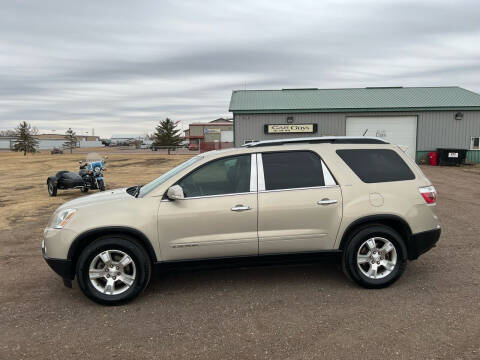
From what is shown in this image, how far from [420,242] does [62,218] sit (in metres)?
4.23

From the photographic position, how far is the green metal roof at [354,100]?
23.9 m

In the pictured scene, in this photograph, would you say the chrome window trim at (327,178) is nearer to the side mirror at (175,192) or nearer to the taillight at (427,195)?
the taillight at (427,195)

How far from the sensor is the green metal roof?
23.9 metres

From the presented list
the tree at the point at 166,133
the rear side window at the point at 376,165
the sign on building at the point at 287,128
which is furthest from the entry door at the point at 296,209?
the tree at the point at 166,133

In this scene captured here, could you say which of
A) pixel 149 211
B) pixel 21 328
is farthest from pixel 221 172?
pixel 21 328

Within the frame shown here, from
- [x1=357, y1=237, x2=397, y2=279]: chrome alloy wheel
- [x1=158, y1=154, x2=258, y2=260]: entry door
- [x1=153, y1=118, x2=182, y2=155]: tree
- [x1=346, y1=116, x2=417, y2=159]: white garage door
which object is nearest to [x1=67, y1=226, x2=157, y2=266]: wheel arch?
[x1=158, y1=154, x2=258, y2=260]: entry door

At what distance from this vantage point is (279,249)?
4262 mm

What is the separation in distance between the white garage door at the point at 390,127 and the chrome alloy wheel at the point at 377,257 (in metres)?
20.7

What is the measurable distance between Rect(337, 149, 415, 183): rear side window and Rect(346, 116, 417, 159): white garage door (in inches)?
800

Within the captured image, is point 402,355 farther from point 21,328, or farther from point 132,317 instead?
point 21,328

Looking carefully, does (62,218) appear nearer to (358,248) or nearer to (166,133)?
(358,248)

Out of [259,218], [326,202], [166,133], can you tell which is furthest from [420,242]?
[166,133]

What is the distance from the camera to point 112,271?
162 inches

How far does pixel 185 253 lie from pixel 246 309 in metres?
0.91
